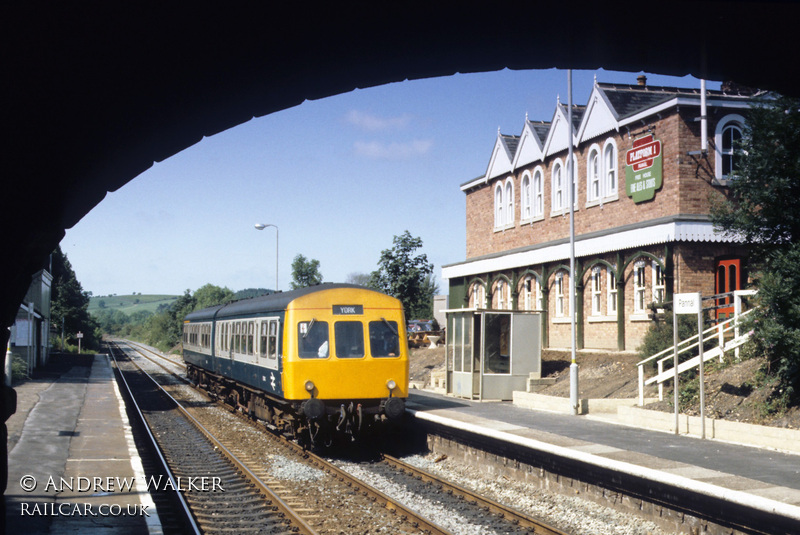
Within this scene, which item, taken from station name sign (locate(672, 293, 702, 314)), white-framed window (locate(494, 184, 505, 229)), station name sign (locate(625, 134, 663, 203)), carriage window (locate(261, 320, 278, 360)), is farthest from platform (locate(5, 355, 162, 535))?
white-framed window (locate(494, 184, 505, 229))

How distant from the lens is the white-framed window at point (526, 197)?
96.7 ft

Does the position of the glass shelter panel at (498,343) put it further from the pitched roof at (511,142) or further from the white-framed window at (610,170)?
the pitched roof at (511,142)

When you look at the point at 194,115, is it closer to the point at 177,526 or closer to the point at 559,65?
the point at 559,65

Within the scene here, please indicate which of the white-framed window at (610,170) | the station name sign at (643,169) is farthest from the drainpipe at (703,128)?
the white-framed window at (610,170)

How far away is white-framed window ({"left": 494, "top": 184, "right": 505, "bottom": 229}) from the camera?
104ft

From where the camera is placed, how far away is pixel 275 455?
14797 mm

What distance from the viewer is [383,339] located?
15211mm

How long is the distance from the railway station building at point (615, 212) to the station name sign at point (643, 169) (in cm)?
3

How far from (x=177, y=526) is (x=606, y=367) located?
1490 cm

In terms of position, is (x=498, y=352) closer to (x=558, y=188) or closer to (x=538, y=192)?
(x=558, y=188)

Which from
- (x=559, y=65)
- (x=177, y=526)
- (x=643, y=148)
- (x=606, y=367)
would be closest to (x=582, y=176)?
(x=643, y=148)

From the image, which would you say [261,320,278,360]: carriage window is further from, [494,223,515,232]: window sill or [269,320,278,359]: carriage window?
[494,223,515,232]: window sill

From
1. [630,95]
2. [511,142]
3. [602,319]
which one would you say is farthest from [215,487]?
[511,142]

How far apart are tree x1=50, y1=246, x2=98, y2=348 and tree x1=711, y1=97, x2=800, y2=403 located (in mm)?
72125
